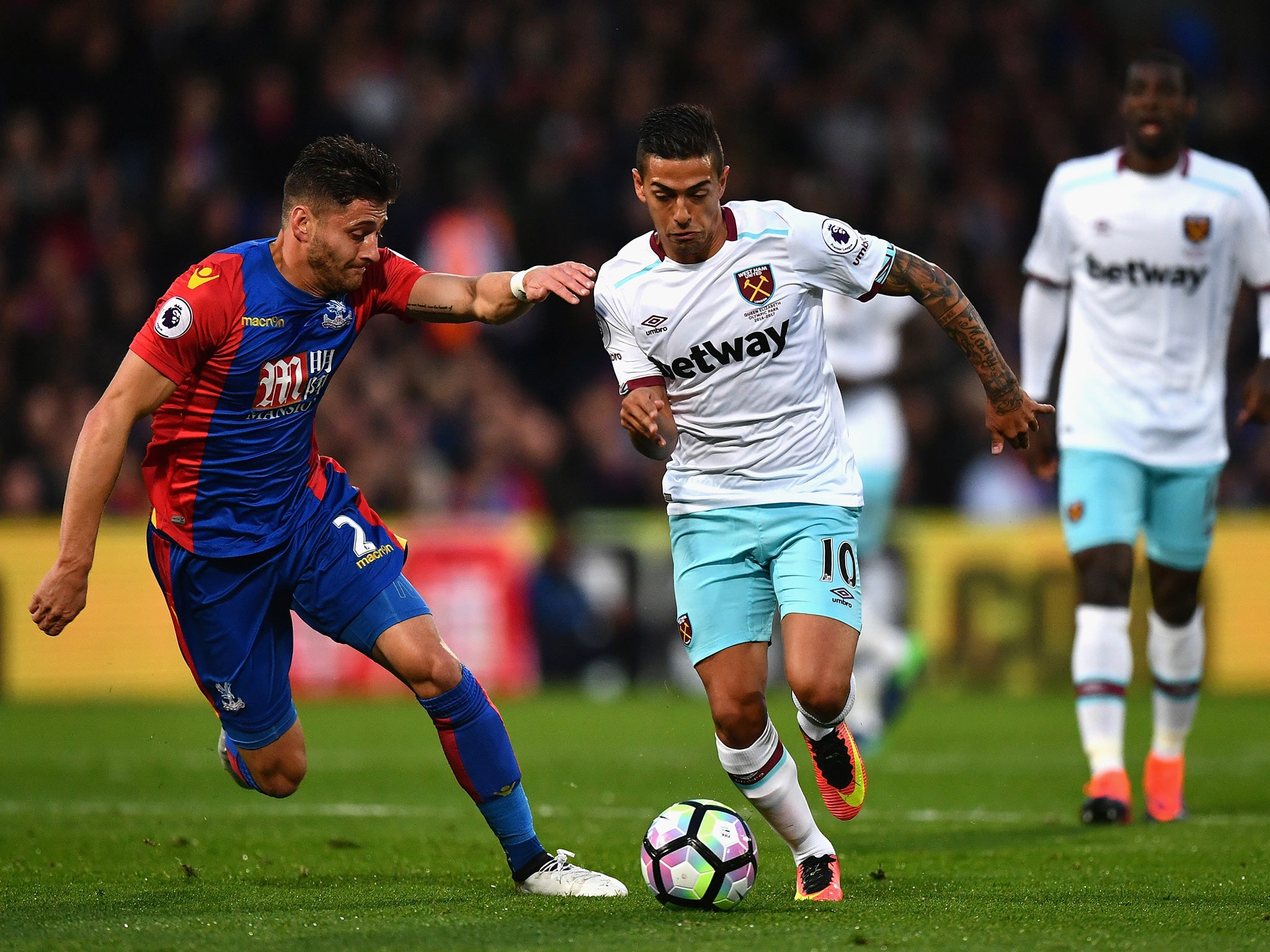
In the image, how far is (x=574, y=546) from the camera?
14266 mm

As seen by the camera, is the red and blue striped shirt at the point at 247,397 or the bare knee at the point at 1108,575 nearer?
the red and blue striped shirt at the point at 247,397

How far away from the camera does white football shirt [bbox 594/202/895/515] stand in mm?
5652

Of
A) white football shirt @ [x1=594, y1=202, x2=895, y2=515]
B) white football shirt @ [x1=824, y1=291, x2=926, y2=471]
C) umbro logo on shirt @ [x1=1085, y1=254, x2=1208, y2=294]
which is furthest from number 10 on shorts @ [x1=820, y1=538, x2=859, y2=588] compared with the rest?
white football shirt @ [x1=824, y1=291, x2=926, y2=471]

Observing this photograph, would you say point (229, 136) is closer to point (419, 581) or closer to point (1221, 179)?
point (419, 581)

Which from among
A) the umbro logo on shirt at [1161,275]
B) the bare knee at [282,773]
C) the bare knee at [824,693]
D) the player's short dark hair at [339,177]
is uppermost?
the umbro logo on shirt at [1161,275]

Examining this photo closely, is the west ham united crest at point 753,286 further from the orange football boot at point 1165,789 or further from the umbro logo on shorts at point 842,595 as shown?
the orange football boot at point 1165,789

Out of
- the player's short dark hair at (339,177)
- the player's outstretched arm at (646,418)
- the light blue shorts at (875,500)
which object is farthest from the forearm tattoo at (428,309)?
the light blue shorts at (875,500)

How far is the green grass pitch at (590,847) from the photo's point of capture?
188 inches

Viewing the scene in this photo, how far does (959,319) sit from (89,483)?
2850mm

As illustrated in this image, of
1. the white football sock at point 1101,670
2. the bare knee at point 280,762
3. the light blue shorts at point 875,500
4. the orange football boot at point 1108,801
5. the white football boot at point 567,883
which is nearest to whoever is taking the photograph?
the white football boot at point 567,883

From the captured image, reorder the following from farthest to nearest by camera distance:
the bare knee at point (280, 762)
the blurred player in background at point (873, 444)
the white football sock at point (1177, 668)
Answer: the blurred player in background at point (873, 444) → the white football sock at point (1177, 668) → the bare knee at point (280, 762)

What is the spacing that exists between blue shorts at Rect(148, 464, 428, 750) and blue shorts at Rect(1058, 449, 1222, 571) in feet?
10.5

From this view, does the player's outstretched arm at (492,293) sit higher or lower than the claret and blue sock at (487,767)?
higher

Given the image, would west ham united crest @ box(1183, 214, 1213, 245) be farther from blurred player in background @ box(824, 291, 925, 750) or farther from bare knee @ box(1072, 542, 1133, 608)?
blurred player in background @ box(824, 291, 925, 750)
